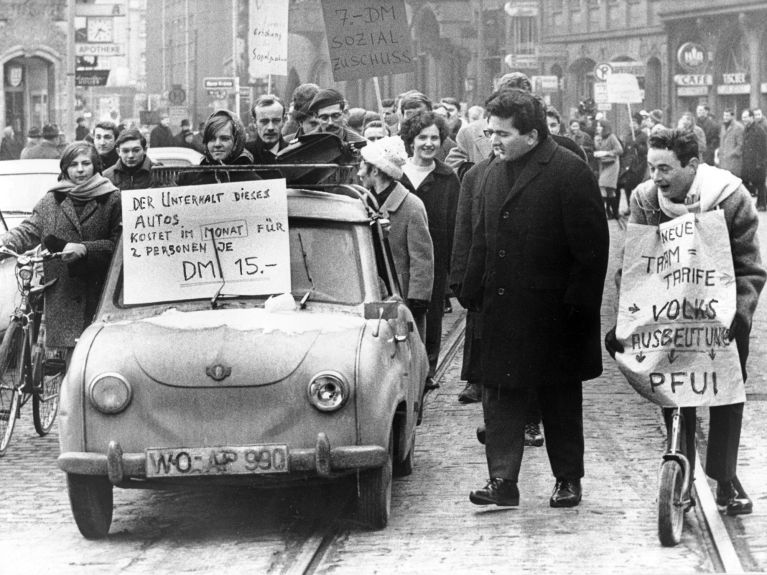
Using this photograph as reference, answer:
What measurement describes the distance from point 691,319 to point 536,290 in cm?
80

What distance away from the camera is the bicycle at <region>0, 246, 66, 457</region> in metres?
9.62

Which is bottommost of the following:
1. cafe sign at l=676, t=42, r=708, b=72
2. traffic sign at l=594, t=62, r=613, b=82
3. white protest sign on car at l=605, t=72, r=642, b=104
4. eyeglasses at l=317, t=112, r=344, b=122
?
eyeglasses at l=317, t=112, r=344, b=122

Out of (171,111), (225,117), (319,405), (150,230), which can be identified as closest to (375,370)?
(319,405)

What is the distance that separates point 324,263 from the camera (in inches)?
315

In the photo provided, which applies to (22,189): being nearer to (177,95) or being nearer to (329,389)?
(329,389)

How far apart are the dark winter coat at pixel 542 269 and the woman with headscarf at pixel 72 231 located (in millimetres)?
2795

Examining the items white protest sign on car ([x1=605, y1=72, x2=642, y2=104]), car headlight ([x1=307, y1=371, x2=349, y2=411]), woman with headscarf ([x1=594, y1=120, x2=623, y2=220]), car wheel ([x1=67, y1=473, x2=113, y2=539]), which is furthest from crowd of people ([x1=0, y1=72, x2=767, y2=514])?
white protest sign on car ([x1=605, y1=72, x2=642, y2=104])

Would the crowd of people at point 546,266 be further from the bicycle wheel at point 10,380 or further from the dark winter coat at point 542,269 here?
the bicycle wheel at point 10,380

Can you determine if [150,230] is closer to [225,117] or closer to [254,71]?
[225,117]

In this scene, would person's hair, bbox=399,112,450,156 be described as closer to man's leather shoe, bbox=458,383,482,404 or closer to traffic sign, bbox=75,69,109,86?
man's leather shoe, bbox=458,383,482,404

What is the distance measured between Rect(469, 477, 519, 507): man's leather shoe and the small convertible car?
50cm

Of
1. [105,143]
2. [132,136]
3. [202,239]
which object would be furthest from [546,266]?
[105,143]

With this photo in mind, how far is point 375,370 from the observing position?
7.27 m

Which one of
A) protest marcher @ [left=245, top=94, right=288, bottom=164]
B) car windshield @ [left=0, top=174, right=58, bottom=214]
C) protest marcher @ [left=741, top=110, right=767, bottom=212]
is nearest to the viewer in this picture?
protest marcher @ [left=245, top=94, right=288, bottom=164]
